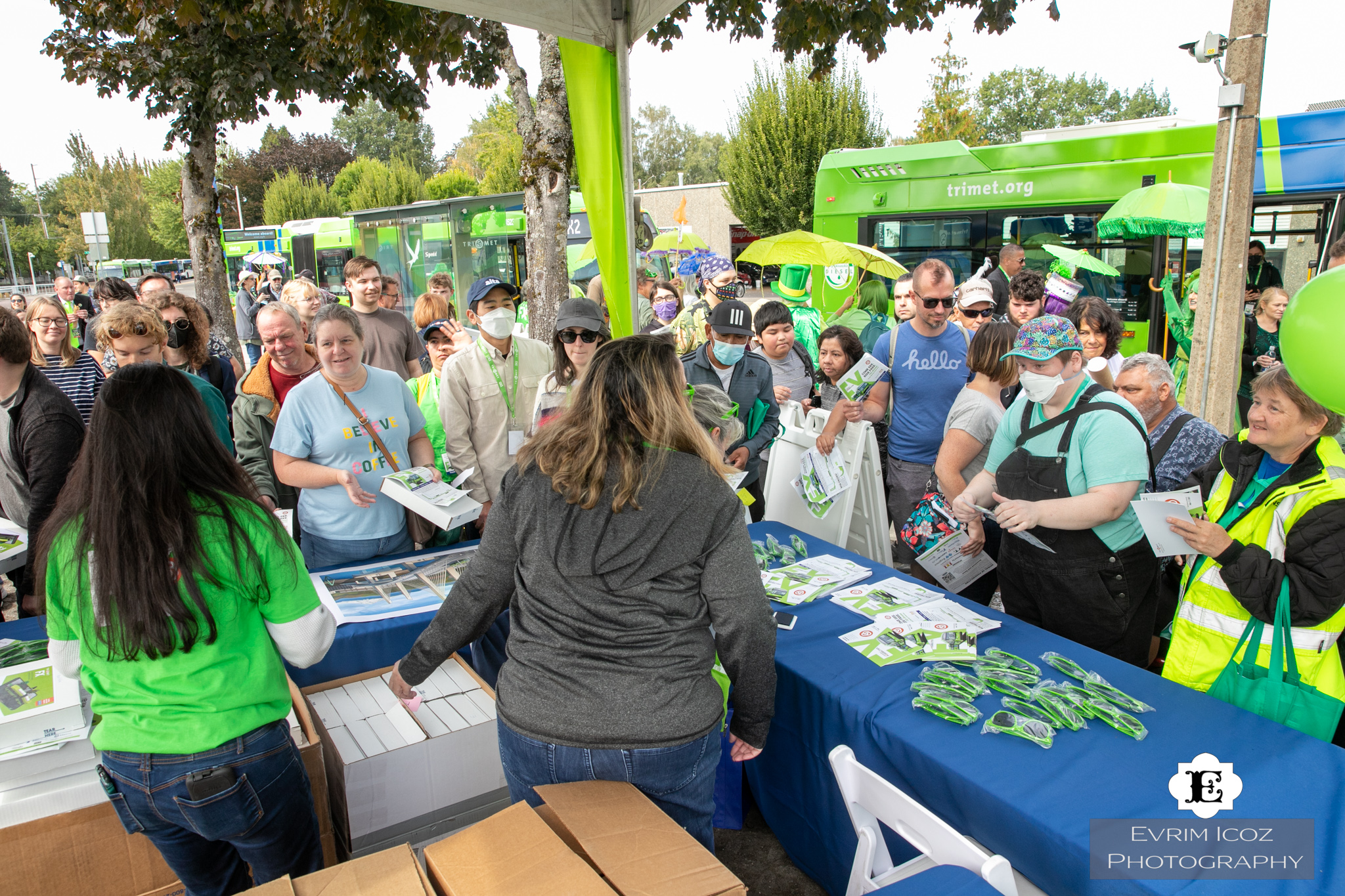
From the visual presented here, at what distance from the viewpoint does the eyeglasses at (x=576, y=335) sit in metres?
3.27

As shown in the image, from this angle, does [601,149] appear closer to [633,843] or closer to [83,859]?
[633,843]

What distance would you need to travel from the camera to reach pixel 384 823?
2.27 m

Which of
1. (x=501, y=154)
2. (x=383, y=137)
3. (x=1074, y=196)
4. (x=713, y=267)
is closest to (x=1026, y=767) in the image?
(x=713, y=267)

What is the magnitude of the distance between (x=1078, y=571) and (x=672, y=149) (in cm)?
7531

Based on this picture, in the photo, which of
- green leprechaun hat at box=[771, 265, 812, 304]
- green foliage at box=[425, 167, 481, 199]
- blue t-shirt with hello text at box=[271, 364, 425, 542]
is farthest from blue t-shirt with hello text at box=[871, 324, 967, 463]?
green foliage at box=[425, 167, 481, 199]

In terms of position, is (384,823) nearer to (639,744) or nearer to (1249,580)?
(639,744)

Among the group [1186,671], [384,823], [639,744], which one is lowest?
[384,823]

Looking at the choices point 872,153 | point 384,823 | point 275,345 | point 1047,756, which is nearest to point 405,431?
point 275,345

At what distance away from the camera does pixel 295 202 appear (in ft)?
138

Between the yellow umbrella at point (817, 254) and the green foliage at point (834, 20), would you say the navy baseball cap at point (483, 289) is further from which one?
the yellow umbrella at point (817, 254)

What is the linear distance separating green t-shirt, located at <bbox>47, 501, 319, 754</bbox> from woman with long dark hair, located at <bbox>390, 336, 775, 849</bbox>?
53cm

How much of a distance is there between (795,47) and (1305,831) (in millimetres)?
5461

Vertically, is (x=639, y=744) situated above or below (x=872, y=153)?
below

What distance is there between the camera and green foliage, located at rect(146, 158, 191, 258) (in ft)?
158
